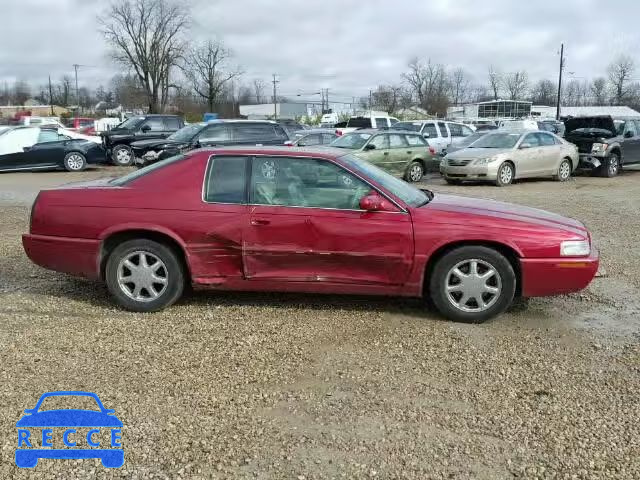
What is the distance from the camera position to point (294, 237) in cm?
475

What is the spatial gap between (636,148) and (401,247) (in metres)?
16.4

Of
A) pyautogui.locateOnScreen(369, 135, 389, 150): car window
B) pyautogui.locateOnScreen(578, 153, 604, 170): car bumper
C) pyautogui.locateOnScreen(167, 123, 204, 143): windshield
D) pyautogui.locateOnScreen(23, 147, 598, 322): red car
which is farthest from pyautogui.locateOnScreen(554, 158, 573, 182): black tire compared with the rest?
pyautogui.locateOnScreen(23, 147, 598, 322): red car

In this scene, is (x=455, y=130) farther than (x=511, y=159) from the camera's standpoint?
Yes

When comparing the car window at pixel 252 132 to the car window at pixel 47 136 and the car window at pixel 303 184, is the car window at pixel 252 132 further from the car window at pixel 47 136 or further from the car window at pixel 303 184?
the car window at pixel 303 184

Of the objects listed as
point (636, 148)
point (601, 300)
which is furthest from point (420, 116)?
point (601, 300)

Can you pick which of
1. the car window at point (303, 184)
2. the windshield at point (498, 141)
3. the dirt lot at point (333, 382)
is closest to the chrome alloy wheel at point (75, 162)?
the windshield at point (498, 141)

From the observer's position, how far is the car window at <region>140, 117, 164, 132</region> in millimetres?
21469

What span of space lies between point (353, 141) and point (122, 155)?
907cm

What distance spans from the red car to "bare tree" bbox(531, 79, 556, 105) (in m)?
105

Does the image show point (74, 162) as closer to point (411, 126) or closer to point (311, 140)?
point (311, 140)

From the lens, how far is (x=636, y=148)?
18.1 m

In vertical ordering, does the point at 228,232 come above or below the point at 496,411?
above

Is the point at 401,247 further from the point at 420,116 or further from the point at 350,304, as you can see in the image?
the point at 420,116

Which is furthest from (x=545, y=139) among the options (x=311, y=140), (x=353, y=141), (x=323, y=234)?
(x=323, y=234)
